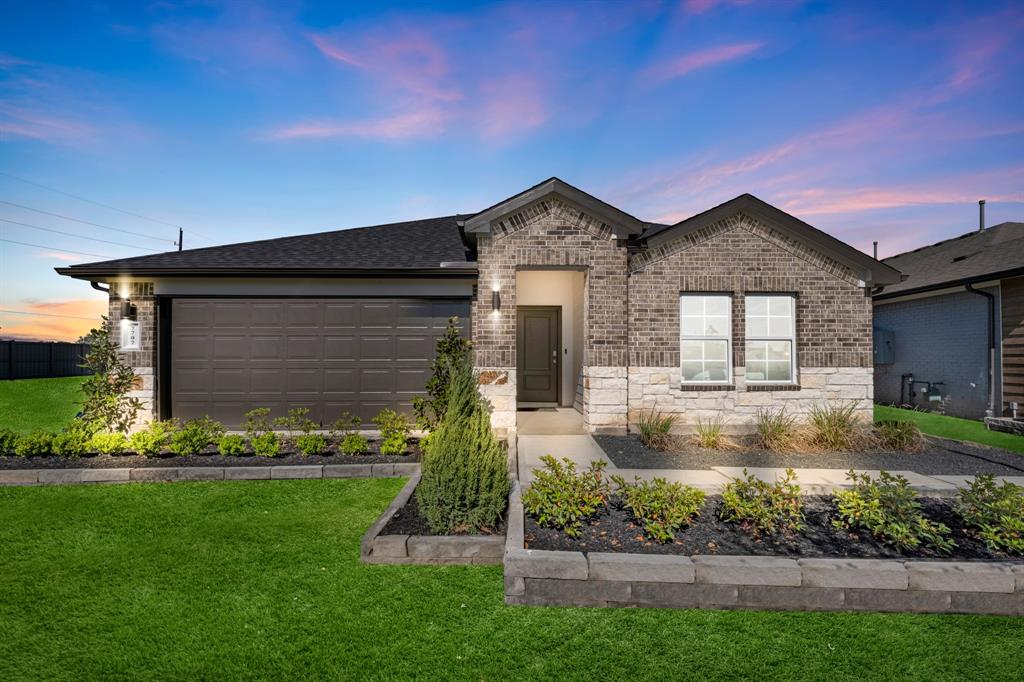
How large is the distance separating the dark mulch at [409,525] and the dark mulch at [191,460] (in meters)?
2.22

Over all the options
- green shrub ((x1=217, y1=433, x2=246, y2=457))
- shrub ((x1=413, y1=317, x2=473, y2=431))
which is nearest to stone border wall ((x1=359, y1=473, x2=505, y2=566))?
shrub ((x1=413, y1=317, x2=473, y2=431))

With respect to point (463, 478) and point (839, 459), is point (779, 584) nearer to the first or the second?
point (463, 478)

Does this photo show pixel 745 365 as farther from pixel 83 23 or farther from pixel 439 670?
pixel 83 23

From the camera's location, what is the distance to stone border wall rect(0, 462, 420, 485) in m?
6.41

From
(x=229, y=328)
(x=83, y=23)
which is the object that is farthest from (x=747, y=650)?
(x=83, y=23)

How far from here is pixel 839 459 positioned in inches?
298

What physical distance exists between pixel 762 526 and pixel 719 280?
652 cm

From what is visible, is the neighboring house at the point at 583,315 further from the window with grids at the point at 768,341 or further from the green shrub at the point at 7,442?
the green shrub at the point at 7,442

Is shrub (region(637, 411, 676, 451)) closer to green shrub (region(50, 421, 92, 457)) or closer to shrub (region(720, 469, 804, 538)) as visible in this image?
shrub (region(720, 469, 804, 538))

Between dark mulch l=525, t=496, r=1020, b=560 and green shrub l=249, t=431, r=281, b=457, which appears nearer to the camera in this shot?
dark mulch l=525, t=496, r=1020, b=560

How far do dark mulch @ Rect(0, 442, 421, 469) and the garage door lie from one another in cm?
224

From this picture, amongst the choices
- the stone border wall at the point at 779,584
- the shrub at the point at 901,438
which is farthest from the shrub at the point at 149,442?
the shrub at the point at 901,438

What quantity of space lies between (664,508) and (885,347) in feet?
50.3

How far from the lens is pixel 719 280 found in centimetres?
966
